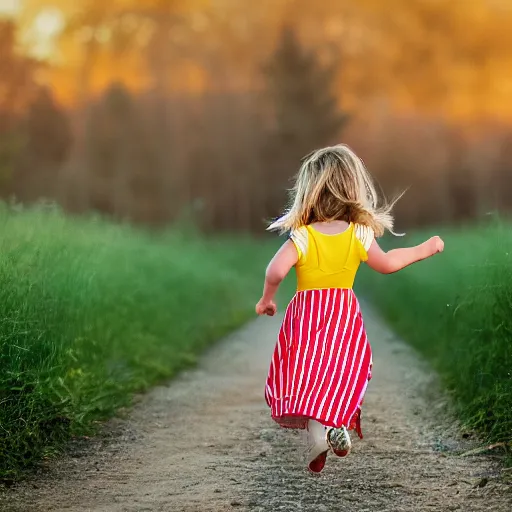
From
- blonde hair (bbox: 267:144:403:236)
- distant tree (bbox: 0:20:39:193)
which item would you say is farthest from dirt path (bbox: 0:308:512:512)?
distant tree (bbox: 0:20:39:193)

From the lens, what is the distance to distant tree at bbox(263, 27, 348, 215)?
131 feet

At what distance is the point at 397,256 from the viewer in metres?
4.60

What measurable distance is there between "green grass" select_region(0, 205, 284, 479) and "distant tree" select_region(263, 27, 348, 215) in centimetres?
2723

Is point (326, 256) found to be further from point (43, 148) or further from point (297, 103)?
point (297, 103)

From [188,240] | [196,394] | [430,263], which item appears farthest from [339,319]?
[188,240]

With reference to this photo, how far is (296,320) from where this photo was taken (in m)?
→ 4.55

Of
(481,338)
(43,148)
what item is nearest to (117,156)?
(43,148)

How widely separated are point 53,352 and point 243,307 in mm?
9927

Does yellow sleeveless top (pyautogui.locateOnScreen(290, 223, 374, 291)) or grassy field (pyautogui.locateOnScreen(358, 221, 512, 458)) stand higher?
yellow sleeveless top (pyautogui.locateOnScreen(290, 223, 374, 291))

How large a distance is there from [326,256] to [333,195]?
1.03ft

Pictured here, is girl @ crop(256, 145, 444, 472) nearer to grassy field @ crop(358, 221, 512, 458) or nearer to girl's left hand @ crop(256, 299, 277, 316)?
girl's left hand @ crop(256, 299, 277, 316)

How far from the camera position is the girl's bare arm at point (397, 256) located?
4.57 metres

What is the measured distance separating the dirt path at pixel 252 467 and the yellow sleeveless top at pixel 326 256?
105 cm

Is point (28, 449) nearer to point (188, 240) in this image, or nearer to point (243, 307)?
point (243, 307)
